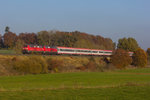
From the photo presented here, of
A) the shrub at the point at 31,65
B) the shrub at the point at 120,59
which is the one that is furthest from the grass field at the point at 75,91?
the shrub at the point at 120,59

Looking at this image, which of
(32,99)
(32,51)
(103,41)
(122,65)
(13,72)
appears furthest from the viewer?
(103,41)

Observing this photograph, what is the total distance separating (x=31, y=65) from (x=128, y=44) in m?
82.5

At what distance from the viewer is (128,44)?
114m

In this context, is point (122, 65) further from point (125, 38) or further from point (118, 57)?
point (125, 38)

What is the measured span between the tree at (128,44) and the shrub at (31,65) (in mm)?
77906

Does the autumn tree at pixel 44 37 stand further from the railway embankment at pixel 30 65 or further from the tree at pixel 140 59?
the railway embankment at pixel 30 65

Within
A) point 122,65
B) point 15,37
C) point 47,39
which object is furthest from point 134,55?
point 15,37

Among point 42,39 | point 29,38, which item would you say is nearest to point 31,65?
point 42,39

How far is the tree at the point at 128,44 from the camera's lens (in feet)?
371

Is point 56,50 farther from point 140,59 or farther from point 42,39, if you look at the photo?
point 42,39

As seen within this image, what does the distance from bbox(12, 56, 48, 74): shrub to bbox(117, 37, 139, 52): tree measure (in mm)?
77906

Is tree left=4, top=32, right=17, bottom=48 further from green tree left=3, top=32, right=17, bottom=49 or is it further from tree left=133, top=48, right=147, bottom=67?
tree left=133, top=48, right=147, bottom=67

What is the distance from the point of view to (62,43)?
332 ft

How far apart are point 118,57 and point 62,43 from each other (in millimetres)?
39782
